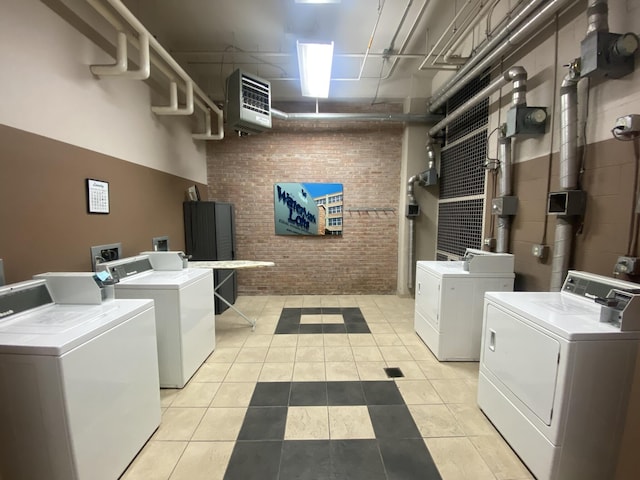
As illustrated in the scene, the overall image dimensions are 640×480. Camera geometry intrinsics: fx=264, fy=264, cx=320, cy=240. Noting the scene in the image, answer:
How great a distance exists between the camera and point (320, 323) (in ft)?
12.5

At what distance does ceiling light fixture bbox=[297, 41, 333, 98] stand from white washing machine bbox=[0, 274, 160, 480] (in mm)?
2975

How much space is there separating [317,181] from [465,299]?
316 centimetres

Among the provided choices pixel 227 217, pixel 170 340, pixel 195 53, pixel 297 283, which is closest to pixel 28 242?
pixel 170 340

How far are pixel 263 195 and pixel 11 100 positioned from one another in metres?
3.38

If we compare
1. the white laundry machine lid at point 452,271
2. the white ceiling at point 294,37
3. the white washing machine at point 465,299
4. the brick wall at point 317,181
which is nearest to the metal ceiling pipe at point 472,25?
the white ceiling at point 294,37

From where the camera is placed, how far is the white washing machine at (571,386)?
136 centimetres

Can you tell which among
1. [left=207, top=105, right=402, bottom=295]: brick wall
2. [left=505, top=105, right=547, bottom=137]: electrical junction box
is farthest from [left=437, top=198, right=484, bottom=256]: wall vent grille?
[left=505, top=105, right=547, bottom=137]: electrical junction box

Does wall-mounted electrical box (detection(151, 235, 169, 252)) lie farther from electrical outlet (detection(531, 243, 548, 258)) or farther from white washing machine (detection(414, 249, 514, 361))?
electrical outlet (detection(531, 243, 548, 258))

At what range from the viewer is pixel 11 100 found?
162 centimetres

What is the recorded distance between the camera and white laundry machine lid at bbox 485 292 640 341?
53.9 inches

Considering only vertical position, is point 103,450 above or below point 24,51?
below

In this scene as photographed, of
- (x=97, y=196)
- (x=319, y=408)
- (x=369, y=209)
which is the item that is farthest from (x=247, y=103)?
(x=319, y=408)

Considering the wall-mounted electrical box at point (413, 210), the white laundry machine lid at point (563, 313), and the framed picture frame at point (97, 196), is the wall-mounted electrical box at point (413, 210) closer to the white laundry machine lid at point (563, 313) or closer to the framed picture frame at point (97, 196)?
the white laundry machine lid at point (563, 313)

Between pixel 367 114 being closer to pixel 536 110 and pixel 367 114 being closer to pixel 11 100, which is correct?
pixel 536 110
